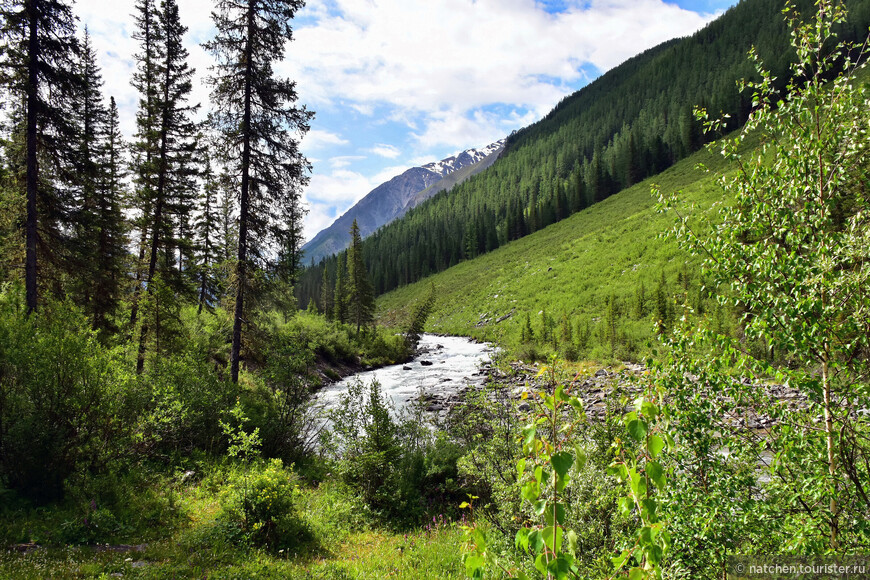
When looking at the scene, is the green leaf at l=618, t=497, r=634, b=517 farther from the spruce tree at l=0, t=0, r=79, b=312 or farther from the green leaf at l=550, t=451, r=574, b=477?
the spruce tree at l=0, t=0, r=79, b=312

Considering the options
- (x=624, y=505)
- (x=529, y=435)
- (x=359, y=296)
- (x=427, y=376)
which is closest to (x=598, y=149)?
(x=359, y=296)

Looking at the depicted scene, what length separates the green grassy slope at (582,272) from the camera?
1300 inches

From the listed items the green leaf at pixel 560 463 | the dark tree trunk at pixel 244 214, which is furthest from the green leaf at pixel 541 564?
the dark tree trunk at pixel 244 214

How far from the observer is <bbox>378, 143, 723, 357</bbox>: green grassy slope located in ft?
108

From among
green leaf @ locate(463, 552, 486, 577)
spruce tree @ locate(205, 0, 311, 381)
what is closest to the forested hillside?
spruce tree @ locate(205, 0, 311, 381)

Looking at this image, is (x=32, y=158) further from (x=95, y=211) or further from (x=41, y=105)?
(x=95, y=211)

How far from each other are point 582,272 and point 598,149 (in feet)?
275

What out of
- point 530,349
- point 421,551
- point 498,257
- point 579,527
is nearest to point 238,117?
point 421,551

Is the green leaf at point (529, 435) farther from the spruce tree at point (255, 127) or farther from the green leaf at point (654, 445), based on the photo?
the spruce tree at point (255, 127)

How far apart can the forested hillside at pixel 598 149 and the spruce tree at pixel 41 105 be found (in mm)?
79324

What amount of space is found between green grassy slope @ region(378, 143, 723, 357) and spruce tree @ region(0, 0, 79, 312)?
2294 centimetres

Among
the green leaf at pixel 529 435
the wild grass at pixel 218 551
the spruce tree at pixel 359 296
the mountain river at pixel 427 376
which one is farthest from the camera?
the spruce tree at pixel 359 296

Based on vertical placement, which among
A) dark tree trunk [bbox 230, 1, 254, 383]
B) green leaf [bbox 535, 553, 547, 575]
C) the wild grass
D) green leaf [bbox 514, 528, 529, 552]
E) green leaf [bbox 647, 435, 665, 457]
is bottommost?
the wild grass

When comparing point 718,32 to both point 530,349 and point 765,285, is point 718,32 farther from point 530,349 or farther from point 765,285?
point 765,285
